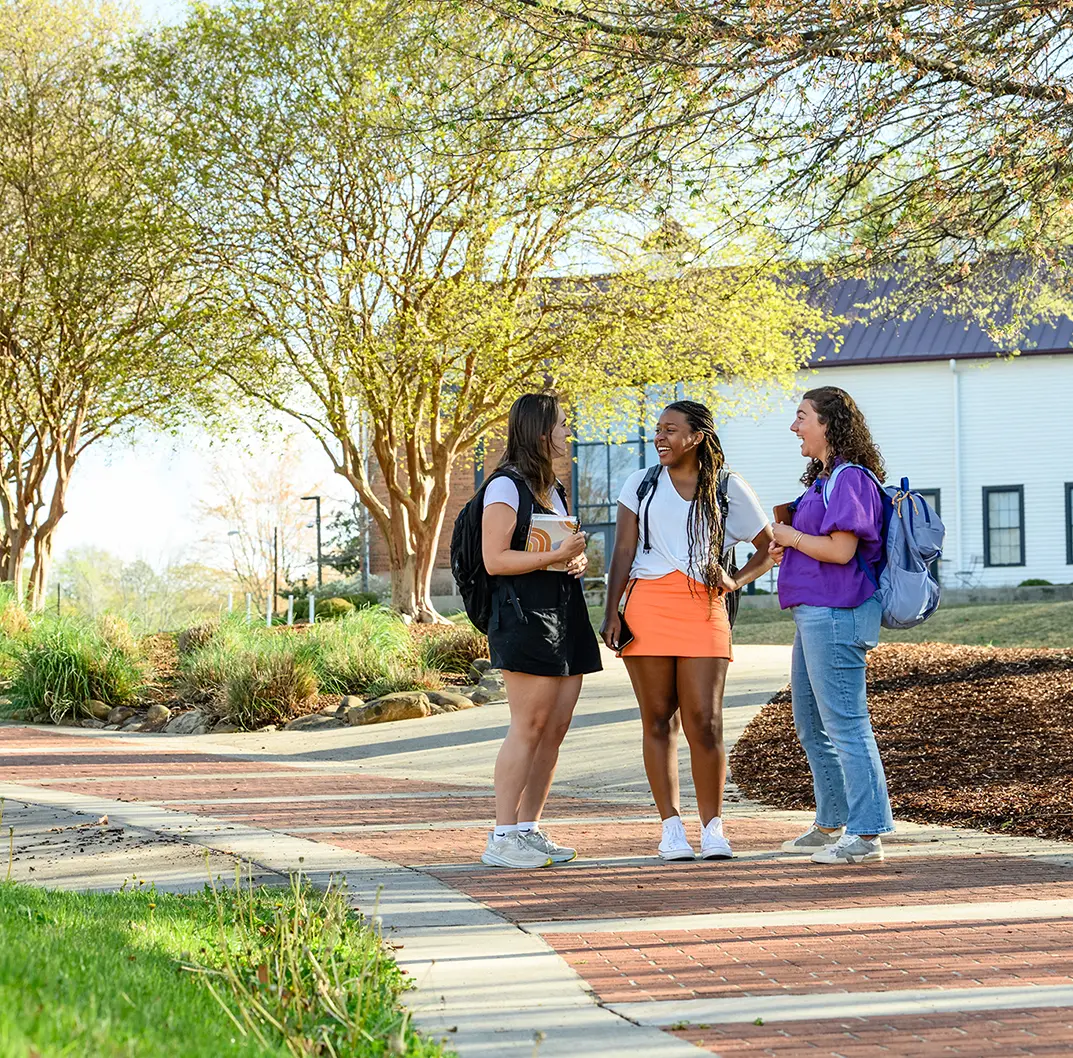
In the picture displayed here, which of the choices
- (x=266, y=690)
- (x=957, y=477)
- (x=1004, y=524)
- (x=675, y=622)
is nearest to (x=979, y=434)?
(x=957, y=477)

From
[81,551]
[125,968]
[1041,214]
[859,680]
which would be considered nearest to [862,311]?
[1041,214]

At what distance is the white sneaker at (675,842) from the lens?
258 inches

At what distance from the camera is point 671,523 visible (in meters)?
6.52

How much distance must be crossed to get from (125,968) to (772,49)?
6457mm

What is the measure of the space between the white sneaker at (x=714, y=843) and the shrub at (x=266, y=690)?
9232mm

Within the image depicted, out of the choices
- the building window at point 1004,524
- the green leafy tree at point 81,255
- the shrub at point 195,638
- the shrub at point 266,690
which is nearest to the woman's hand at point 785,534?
the shrub at point 266,690

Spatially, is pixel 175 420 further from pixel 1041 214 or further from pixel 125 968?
pixel 125 968

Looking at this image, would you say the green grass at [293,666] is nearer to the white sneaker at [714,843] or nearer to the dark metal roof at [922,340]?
the white sneaker at [714,843]

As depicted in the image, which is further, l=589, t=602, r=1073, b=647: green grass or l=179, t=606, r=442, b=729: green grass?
l=589, t=602, r=1073, b=647: green grass

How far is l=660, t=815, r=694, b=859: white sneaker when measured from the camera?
6.56 metres

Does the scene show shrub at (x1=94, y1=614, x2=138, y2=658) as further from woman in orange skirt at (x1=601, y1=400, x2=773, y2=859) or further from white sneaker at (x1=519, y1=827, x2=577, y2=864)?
woman in orange skirt at (x1=601, y1=400, x2=773, y2=859)

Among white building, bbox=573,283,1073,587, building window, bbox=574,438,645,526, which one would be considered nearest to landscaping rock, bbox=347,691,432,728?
white building, bbox=573,283,1073,587

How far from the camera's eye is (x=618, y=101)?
10133mm

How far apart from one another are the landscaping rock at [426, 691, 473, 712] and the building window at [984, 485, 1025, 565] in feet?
70.3
